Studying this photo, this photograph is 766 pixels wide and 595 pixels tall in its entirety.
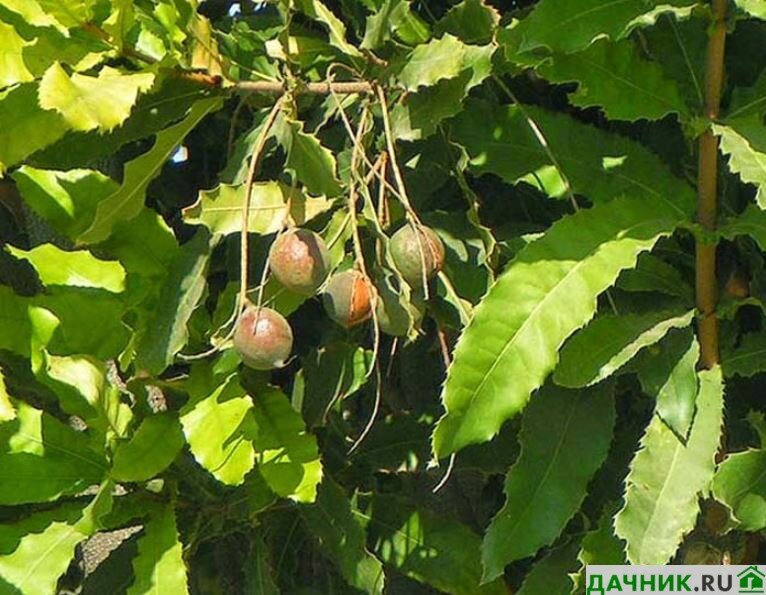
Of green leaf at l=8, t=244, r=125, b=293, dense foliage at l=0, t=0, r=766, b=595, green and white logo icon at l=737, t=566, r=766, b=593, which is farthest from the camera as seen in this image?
green and white logo icon at l=737, t=566, r=766, b=593

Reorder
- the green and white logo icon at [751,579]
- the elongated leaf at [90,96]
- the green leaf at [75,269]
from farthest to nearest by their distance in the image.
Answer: the green and white logo icon at [751,579], the green leaf at [75,269], the elongated leaf at [90,96]

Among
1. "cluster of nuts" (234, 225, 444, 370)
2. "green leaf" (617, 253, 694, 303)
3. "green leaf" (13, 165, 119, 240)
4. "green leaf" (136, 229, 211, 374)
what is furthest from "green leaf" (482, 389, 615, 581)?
"green leaf" (13, 165, 119, 240)

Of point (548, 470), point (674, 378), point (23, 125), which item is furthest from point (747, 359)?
point (23, 125)

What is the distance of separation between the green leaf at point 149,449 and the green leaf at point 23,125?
29 centimetres

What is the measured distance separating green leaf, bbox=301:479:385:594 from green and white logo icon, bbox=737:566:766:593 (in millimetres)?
355

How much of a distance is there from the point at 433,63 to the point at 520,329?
237mm

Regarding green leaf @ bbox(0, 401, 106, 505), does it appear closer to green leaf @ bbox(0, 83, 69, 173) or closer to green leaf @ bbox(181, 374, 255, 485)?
green leaf @ bbox(181, 374, 255, 485)

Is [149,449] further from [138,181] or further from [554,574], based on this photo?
[554,574]

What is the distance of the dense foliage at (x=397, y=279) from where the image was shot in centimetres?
96

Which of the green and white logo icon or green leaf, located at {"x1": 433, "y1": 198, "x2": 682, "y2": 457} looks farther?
the green and white logo icon

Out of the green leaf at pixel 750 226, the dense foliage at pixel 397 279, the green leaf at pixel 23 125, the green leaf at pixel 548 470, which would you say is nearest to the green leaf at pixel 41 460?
the dense foliage at pixel 397 279

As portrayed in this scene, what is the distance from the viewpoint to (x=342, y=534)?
3.97 ft

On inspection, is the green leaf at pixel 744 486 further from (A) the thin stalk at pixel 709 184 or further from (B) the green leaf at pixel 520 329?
(B) the green leaf at pixel 520 329

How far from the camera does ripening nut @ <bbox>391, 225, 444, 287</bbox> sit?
36.9 inches
